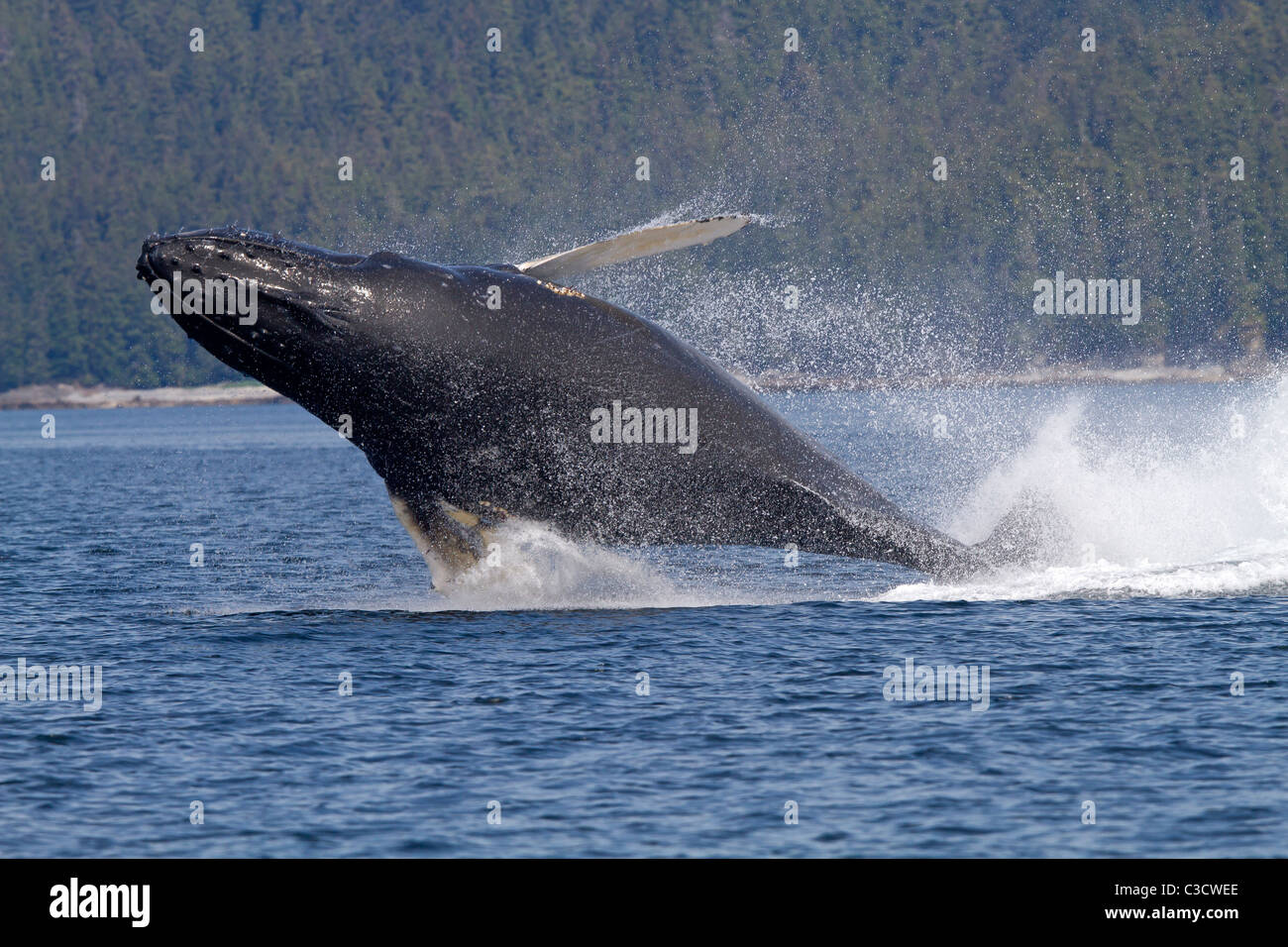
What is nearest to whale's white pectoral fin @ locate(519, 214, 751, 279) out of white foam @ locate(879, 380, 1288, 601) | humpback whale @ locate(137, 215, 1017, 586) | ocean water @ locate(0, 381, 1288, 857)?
humpback whale @ locate(137, 215, 1017, 586)

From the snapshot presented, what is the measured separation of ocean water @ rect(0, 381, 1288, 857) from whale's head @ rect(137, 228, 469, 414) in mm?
3523

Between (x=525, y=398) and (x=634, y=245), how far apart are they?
2436mm

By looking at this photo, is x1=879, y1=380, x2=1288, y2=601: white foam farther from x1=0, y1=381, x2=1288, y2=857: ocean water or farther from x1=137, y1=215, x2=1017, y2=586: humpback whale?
x1=137, y1=215, x2=1017, y2=586: humpback whale

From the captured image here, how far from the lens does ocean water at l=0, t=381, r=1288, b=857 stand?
52.1 feet

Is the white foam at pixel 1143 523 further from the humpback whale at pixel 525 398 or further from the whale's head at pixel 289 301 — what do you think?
the whale's head at pixel 289 301

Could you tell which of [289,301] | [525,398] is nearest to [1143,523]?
[525,398]

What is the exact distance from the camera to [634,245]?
2197cm

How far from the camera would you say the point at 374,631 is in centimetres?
2402

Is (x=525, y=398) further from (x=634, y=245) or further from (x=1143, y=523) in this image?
(x=1143, y=523)

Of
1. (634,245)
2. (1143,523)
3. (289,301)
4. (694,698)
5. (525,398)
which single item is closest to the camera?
(694,698)
